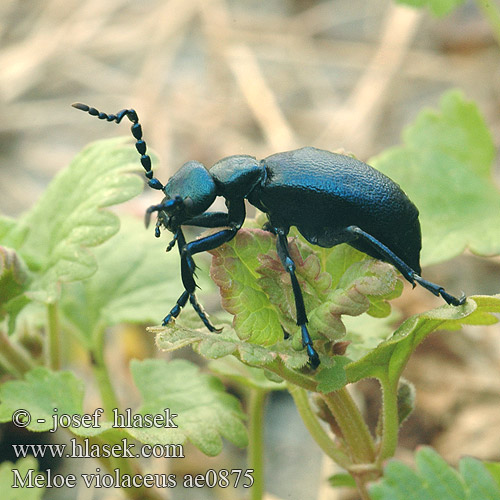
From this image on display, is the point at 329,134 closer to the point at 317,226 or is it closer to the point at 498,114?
the point at 498,114

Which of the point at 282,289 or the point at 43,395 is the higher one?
the point at 282,289

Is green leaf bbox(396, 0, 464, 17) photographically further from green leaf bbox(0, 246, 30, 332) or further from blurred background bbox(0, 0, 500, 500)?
green leaf bbox(0, 246, 30, 332)

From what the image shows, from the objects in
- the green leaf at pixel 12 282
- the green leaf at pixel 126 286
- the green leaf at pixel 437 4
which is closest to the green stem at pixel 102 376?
the green leaf at pixel 126 286

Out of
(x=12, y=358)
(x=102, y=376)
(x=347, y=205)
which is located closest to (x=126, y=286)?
(x=102, y=376)

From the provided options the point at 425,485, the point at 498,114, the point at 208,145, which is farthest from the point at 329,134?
the point at 425,485

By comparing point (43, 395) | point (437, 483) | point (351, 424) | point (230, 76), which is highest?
point (437, 483)

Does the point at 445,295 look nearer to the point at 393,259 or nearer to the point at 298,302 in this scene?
the point at 393,259

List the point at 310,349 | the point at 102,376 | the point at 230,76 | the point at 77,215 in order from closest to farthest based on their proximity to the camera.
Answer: the point at 310,349 → the point at 77,215 → the point at 102,376 → the point at 230,76

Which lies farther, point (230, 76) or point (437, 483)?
point (230, 76)
